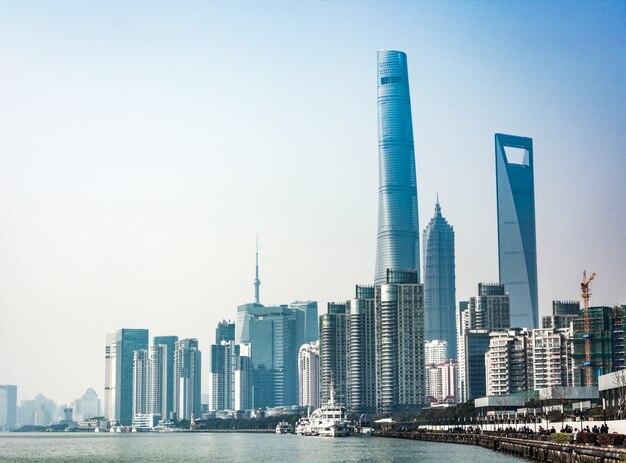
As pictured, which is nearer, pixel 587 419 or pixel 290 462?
pixel 290 462

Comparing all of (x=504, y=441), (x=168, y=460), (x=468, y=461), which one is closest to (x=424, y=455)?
(x=504, y=441)

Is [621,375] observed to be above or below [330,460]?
above

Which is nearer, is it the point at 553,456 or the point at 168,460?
the point at 553,456

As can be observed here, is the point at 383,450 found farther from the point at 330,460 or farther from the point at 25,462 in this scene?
the point at 25,462

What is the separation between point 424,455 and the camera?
154875 millimetres

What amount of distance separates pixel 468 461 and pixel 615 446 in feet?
129

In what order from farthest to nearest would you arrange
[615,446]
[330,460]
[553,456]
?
[330,460], [553,456], [615,446]

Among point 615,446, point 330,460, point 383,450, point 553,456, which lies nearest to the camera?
point 615,446

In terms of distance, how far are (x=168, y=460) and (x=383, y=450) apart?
3628 centimetres

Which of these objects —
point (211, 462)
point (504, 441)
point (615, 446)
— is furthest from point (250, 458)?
point (615, 446)

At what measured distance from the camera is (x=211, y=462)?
152 metres

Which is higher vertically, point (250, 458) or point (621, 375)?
point (621, 375)

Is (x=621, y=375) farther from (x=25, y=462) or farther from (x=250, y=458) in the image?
(x=25, y=462)

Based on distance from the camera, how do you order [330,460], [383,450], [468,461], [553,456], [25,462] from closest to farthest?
[553,456] → [468,461] → [330,460] → [25,462] → [383,450]
